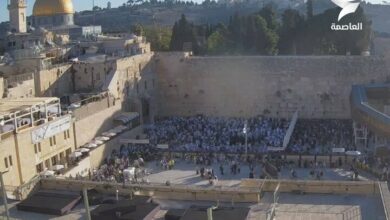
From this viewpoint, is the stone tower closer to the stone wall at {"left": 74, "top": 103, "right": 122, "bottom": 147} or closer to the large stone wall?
the large stone wall

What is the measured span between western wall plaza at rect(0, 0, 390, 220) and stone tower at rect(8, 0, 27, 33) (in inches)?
433

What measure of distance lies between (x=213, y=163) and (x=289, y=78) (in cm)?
1164

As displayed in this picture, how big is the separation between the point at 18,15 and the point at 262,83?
3479 centimetres

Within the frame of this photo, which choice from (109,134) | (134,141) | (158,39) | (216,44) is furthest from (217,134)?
(158,39)

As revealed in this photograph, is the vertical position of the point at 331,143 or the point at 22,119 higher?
the point at 22,119

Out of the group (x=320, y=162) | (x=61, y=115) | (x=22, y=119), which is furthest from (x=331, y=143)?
(x=22, y=119)

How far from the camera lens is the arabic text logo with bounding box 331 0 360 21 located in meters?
41.9

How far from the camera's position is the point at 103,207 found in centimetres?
1130

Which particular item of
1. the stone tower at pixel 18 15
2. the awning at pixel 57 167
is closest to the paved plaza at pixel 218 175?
the awning at pixel 57 167

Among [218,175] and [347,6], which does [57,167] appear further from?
[347,6]

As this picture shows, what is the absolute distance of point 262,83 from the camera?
A: 38.0m

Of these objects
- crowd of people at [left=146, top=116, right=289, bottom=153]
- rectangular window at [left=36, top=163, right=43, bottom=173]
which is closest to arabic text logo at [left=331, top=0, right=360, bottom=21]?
crowd of people at [left=146, top=116, right=289, bottom=153]

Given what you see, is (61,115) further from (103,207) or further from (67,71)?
(103,207)

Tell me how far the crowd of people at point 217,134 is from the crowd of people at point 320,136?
35.9 inches
